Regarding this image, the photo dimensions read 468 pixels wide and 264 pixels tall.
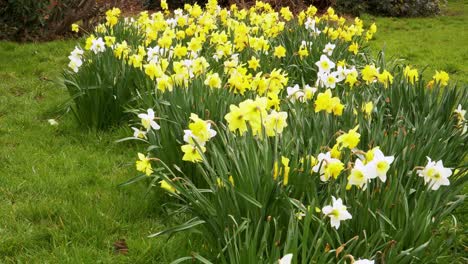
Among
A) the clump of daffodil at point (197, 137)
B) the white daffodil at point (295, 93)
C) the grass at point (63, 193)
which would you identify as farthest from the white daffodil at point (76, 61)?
the clump of daffodil at point (197, 137)

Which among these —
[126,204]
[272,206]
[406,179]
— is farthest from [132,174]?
[406,179]

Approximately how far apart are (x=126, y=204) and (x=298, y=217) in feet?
4.54

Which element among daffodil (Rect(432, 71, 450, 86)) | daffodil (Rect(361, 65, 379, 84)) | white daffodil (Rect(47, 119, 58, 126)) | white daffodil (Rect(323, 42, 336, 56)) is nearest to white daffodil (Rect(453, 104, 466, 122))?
daffodil (Rect(432, 71, 450, 86))

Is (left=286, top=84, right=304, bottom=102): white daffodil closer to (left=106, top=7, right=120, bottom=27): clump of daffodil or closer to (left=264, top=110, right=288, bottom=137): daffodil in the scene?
(left=264, top=110, right=288, bottom=137): daffodil

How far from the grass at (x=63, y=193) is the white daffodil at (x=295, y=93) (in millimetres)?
1006

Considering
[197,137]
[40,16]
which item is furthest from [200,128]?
[40,16]

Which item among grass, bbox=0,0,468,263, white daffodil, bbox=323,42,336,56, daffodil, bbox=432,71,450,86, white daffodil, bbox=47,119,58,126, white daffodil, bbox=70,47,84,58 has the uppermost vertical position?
daffodil, bbox=432,71,450,86

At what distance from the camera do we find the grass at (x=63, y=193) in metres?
2.67

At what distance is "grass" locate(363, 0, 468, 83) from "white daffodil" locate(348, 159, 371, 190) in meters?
4.75

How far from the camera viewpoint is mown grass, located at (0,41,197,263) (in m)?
2.66

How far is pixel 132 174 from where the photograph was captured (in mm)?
3637

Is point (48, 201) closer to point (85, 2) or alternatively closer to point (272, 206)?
point (272, 206)

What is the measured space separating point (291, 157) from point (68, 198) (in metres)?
1.49

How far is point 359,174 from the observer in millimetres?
2012
